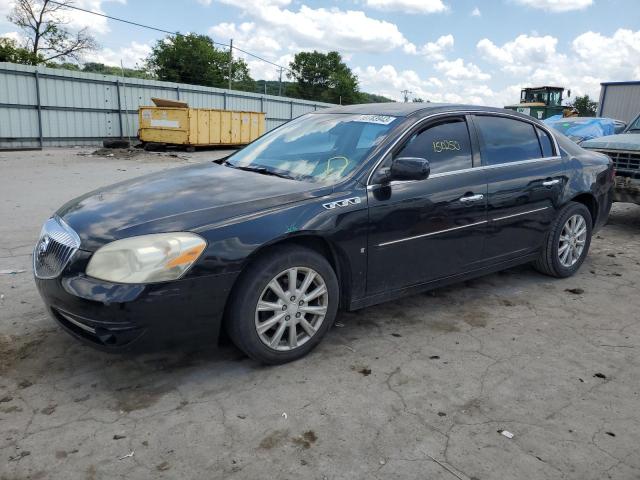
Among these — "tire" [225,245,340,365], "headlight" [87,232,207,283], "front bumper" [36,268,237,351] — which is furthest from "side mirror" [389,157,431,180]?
"headlight" [87,232,207,283]

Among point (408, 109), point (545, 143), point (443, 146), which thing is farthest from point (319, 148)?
point (545, 143)

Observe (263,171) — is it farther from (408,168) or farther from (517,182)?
(517,182)

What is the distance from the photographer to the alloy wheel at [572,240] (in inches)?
193

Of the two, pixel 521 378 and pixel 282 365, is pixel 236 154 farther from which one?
pixel 521 378

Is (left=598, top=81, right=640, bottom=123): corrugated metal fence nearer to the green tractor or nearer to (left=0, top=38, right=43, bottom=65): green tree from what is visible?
the green tractor

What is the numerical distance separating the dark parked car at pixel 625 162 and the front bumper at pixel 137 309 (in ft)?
19.2

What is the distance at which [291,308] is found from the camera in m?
3.12

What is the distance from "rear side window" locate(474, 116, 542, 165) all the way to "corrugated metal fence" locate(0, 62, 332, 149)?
1926 centimetres

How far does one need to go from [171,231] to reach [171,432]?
3.34 ft

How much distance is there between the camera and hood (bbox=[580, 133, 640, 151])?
23.4 feet

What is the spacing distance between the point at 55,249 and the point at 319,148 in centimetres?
190

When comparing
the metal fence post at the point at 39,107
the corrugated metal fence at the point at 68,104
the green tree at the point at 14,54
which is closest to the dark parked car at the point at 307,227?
the corrugated metal fence at the point at 68,104

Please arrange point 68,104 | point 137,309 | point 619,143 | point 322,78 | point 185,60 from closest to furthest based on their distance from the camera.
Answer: point 137,309, point 619,143, point 68,104, point 185,60, point 322,78

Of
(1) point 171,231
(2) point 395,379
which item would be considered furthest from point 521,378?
(1) point 171,231
